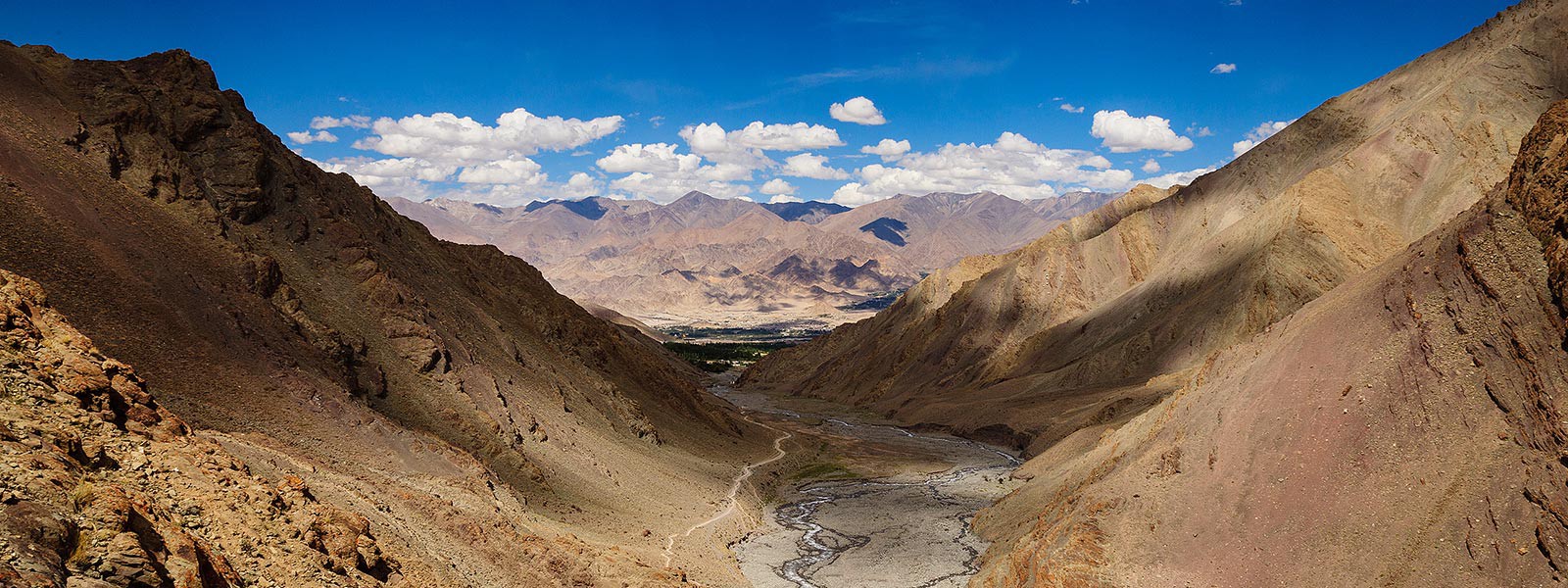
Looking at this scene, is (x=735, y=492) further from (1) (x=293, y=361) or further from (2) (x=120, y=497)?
(2) (x=120, y=497)

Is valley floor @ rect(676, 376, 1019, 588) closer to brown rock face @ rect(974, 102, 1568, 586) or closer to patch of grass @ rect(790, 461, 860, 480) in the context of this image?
patch of grass @ rect(790, 461, 860, 480)

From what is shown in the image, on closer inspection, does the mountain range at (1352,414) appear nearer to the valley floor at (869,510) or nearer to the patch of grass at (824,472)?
the valley floor at (869,510)

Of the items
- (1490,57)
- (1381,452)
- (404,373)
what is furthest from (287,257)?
(1490,57)

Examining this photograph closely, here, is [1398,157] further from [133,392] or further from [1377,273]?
[133,392]

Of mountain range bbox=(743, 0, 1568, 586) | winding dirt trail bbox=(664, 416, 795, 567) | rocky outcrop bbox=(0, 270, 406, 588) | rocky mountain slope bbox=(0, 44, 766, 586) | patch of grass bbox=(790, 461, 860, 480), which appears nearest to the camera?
rocky outcrop bbox=(0, 270, 406, 588)

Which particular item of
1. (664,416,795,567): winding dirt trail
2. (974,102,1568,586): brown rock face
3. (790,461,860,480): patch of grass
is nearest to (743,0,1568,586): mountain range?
(974,102,1568,586): brown rock face

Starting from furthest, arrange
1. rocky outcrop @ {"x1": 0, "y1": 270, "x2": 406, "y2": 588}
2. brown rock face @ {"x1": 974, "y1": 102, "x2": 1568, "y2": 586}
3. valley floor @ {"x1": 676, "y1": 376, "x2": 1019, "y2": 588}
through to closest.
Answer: valley floor @ {"x1": 676, "y1": 376, "x2": 1019, "y2": 588} → brown rock face @ {"x1": 974, "y1": 102, "x2": 1568, "y2": 586} → rocky outcrop @ {"x1": 0, "y1": 270, "x2": 406, "y2": 588}
